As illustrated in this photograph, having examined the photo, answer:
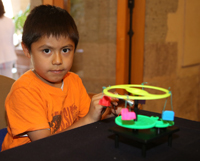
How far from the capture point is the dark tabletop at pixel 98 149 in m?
0.57

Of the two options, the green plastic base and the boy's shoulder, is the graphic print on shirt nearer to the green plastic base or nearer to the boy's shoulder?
the boy's shoulder

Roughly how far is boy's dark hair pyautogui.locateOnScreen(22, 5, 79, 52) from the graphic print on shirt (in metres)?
0.28

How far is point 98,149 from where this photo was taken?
62 cm

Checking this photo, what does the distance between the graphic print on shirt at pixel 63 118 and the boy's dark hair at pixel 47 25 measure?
28cm

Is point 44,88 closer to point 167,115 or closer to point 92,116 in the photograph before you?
point 92,116

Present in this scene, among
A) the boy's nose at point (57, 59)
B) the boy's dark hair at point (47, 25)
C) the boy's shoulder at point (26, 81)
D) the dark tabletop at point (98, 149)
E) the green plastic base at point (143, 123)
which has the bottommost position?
the dark tabletop at point (98, 149)

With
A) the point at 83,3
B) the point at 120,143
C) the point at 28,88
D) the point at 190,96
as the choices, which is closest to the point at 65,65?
the point at 28,88

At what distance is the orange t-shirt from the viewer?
877 millimetres

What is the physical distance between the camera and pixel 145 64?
89.0 inches

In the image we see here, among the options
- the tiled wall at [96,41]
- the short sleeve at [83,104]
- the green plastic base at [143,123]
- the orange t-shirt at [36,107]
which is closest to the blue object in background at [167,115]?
the green plastic base at [143,123]

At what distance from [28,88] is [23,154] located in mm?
375

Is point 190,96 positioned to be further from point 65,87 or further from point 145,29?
point 65,87

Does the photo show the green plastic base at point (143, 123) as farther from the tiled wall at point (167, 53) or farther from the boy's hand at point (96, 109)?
the tiled wall at point (167, 53)

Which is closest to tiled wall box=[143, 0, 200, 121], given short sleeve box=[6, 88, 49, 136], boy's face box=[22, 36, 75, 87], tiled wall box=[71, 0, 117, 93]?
tiled wall box=[71, 0, 117, 93]
